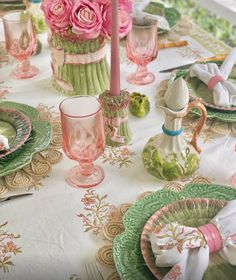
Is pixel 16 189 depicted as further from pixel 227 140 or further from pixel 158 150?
pixel 227 140

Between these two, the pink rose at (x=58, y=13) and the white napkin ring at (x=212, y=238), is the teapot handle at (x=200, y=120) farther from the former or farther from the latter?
the pink rose at (x=58, y=13)

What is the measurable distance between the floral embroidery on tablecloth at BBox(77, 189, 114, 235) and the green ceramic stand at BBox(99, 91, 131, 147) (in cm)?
17

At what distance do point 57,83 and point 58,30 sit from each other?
0.17 metres

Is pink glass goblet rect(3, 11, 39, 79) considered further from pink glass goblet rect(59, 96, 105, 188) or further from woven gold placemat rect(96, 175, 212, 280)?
woven gold placemat rect(96, 175, 212, 280)

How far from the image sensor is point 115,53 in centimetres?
99

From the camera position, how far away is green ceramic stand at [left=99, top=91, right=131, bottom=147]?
102 cm

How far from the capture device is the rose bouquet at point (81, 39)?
1.12 meters

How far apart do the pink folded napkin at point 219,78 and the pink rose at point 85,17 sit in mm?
298

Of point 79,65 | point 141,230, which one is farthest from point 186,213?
point 79,65

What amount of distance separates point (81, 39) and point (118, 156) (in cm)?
33

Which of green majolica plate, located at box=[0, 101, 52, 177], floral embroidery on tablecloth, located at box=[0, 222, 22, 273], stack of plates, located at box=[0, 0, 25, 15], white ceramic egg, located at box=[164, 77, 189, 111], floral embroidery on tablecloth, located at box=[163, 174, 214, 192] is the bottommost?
floral embroidery on tablecloth, located at box=[0, 222, 22, 273]

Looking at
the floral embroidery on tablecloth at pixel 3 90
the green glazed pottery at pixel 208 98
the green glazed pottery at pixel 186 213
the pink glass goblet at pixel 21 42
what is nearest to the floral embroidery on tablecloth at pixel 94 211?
the green glazed pottery at pixel 186 213

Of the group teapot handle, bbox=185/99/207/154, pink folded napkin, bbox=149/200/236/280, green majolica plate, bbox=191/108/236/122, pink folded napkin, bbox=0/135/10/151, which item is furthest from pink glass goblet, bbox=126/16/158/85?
pink folded napkin, bbox=149/200/236/280

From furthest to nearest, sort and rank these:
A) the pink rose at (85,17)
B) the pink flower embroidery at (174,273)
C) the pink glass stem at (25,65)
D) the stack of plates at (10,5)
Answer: the stack of plates at (10,5) < the pink glass stem at (25,65) < the pink rose at (85,17) < the pink flower embroidery at (174,273)
